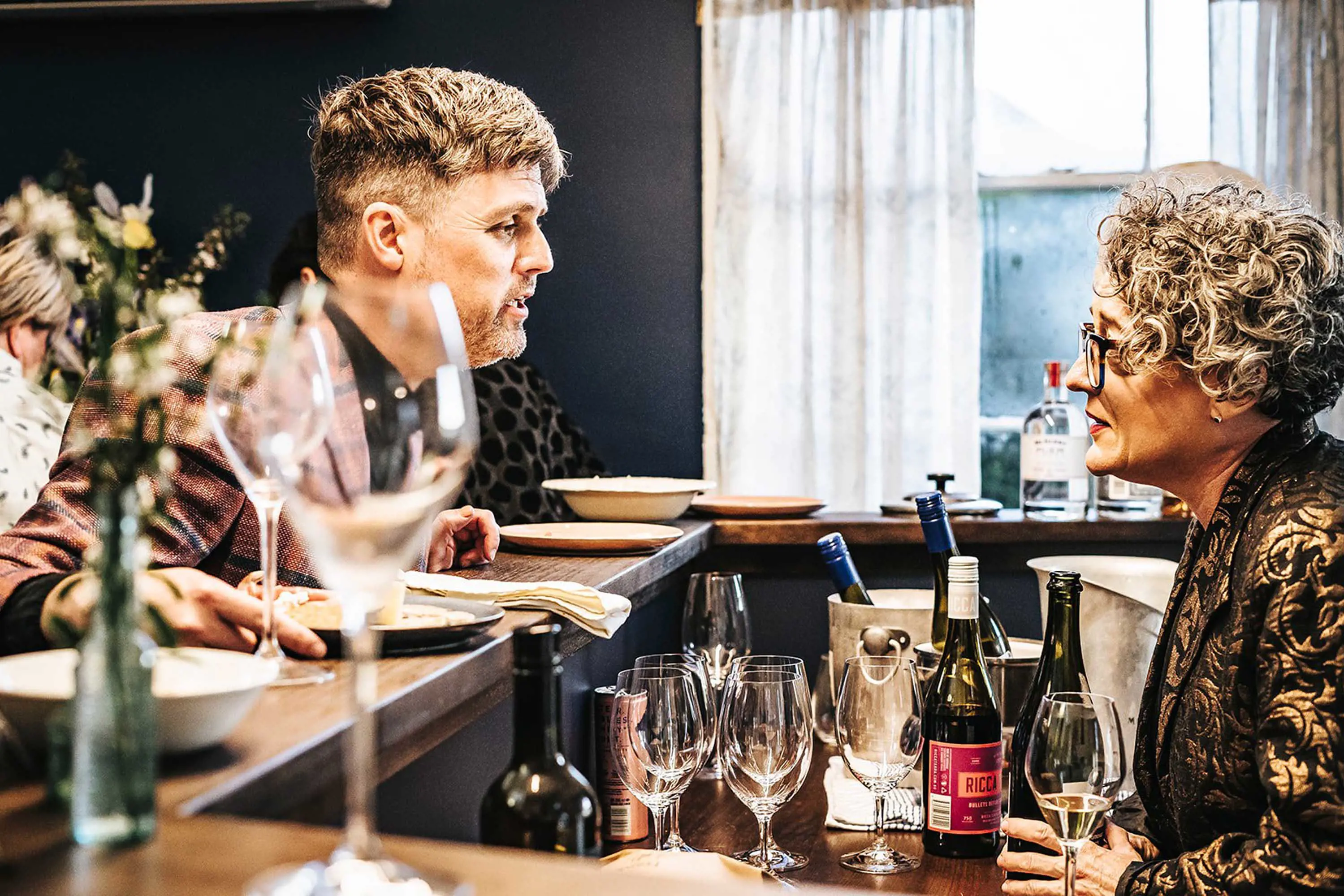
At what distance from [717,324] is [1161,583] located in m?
2.28

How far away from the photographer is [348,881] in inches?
21.7

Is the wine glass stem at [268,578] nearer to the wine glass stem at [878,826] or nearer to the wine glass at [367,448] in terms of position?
the wine glass at [367,448]

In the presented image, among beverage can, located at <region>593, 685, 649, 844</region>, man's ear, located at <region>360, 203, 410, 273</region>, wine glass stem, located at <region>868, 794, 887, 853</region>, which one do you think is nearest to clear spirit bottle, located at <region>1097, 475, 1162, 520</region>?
wine glass stem, located at <region>868, 794, 887, 853</region>

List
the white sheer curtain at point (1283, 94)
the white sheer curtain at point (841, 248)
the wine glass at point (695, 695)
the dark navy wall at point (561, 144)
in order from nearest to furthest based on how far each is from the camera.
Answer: the wine glass at point (695, 695), the white sheer curtain at point (1283, 94), the white sheer curtain at point (841, 248), the dark navy wall at point (561, 144)

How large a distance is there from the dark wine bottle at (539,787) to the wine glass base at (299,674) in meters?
0.17

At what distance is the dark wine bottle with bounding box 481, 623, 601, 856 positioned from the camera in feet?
2.48

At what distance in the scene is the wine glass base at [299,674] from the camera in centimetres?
87

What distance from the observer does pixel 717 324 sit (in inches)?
153

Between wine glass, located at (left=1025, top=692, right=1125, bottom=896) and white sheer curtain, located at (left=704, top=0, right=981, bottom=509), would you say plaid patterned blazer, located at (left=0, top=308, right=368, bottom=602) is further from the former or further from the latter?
white sheer curtain, located at (left=704, top=0, right=981, bottom=509)

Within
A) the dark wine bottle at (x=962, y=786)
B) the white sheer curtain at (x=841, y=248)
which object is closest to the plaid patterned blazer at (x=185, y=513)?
the dark wine bottle at (x=962, y=786)

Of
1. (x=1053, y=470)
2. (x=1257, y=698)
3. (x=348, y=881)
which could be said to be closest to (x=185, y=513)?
(x=348, y=881)

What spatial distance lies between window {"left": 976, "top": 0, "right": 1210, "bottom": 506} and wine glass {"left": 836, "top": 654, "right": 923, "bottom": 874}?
282 centimetres

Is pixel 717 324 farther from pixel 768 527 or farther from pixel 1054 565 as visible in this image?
pixel 1054 565

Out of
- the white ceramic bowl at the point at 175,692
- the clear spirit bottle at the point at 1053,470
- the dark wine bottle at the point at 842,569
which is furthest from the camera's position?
the clear spirit bottle at the point at 1053,470
